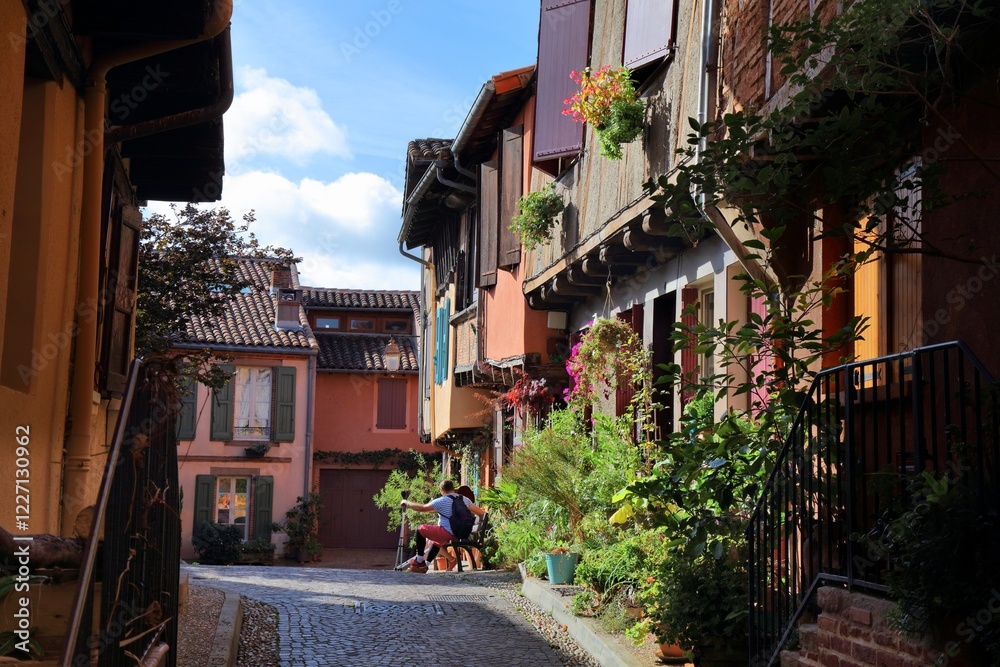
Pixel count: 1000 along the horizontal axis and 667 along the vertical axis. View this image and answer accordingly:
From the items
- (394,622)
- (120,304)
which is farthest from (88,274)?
(394,622)

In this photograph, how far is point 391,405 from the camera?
35156 mm

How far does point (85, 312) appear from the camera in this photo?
717 centimetres

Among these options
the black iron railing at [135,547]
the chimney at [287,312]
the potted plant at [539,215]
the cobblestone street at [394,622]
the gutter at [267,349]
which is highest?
the chimney at [287,312]

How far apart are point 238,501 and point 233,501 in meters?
0.13

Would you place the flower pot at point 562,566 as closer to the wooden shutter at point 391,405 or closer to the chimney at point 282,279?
the chimney at point 282,279

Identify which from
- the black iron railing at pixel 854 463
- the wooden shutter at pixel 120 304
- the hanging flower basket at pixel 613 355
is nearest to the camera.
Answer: the black iron railing at pixel 854 463

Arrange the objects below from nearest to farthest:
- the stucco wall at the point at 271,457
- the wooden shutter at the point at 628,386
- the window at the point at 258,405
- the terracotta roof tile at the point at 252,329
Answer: the wooden shutter at the point at 628,386, the stucco wall at the point at 271,457, the terracotta roof tile at the point at 252,329, the window at the point at 258,405

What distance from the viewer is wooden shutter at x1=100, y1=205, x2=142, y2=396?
27.9 ft

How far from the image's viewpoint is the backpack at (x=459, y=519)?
56.3 ft

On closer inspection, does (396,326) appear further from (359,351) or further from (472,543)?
(472,543)

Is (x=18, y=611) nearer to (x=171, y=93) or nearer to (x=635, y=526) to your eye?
(x=171, y=93)

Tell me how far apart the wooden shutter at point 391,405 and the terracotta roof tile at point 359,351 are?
635mm

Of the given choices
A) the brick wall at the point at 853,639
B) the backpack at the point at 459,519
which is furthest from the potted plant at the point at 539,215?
the brick wall at the point at 853,639

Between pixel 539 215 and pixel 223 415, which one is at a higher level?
pixel 539 215
